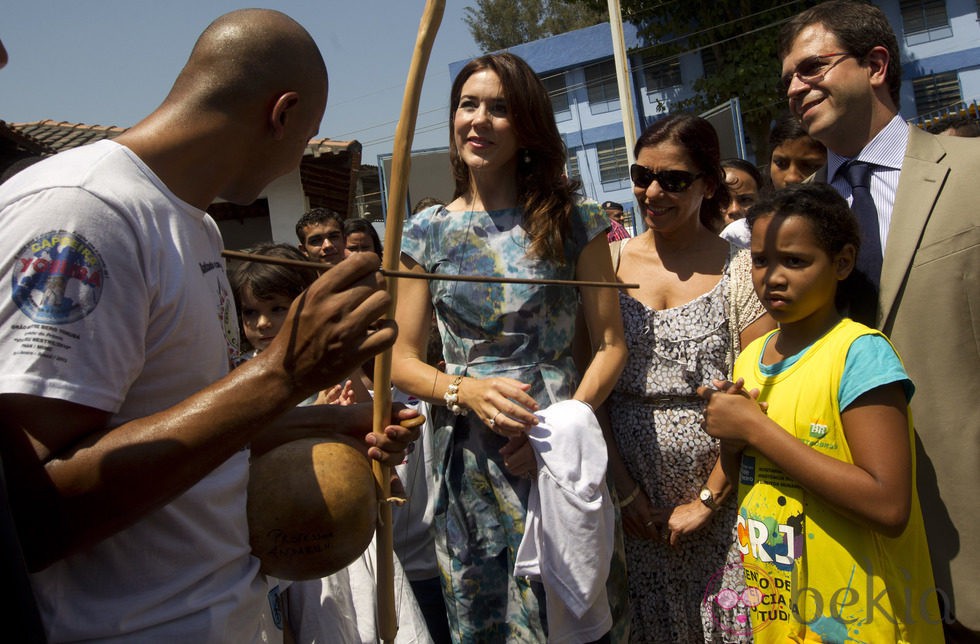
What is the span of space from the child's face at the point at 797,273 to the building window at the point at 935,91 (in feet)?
85.5

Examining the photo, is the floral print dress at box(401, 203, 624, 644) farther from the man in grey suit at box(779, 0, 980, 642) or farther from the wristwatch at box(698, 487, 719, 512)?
the man in grey suit at box(779, 0, 980, 642)

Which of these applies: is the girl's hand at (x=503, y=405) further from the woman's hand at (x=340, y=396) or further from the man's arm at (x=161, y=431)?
the man's arm at (x=161, y=431)

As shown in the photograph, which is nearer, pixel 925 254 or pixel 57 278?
pixel 57 278

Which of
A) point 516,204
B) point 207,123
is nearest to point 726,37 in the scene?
point 516,204

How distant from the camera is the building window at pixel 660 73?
2702 cm

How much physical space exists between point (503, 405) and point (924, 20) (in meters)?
28.4

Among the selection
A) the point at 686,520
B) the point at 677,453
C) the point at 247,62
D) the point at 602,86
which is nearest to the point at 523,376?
the point at 677,453

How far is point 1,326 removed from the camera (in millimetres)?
1496

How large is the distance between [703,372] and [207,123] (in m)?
2.19

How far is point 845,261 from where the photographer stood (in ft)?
9.26

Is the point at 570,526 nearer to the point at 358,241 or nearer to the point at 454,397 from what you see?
the point at 454,397

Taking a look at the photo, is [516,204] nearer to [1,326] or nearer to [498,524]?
[498,524]

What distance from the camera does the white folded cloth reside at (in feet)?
9.50

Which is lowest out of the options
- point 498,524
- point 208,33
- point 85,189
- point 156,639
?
point 498,524
